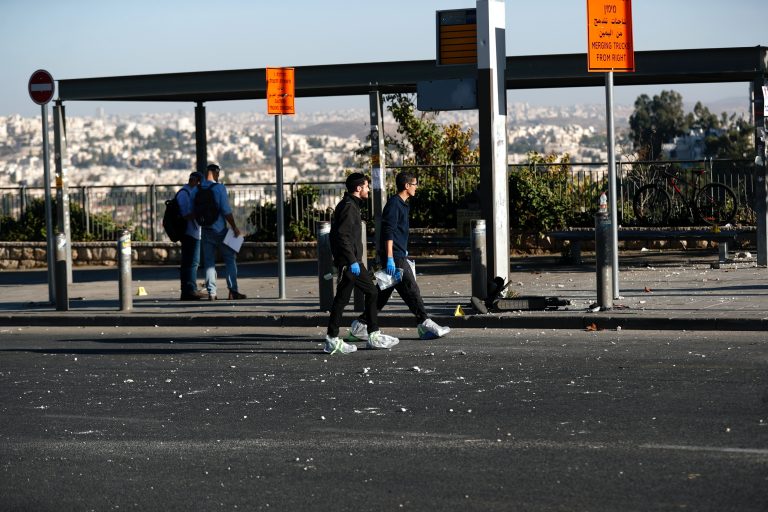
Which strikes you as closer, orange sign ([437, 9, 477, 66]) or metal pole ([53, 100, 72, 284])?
orange sign ([437, 9, 477, 66])

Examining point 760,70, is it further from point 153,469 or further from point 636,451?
point 153,469

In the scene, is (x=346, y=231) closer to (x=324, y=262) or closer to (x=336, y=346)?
A: (x=336, y=346)

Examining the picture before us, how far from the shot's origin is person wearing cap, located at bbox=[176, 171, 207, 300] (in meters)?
17.7

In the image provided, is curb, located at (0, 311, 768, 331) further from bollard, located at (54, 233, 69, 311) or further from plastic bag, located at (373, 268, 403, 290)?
plastic bag, located at (373, 268, 403, 290)

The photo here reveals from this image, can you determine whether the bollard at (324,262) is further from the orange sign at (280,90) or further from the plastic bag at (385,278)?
the plastic bag at (385,278)

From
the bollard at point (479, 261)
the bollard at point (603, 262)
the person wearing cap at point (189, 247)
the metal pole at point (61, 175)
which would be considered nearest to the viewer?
the bollard at point (603, 262)

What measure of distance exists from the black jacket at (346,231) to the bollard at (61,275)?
5253 mm

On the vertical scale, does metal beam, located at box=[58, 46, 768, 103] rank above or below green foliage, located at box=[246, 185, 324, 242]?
above

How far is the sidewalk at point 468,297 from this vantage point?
13.9 m

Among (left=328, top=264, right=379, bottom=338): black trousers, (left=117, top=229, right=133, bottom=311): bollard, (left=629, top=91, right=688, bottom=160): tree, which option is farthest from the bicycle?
(left=629, top=91, right=688, bottom=160): tree

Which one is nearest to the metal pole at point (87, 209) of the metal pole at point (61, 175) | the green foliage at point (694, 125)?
the metal pole at point (61, 175)

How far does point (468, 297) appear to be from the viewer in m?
16.4

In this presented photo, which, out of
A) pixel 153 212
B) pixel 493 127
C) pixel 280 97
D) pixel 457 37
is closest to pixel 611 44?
pixel 493 127

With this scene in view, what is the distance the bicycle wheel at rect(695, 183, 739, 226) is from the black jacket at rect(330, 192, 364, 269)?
38.8 ft
